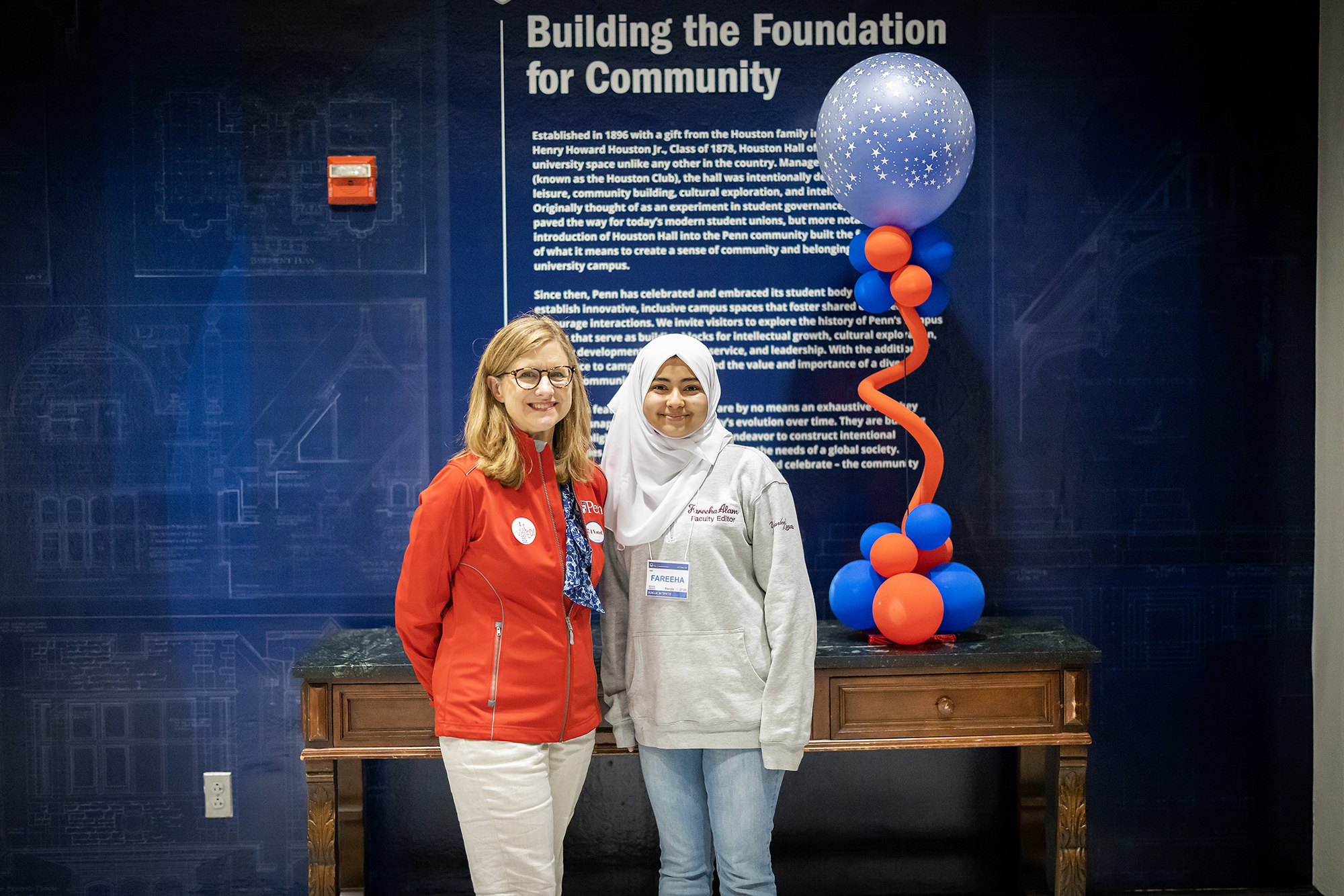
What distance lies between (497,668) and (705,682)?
1.39 feet

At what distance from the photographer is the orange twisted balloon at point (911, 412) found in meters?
2.59

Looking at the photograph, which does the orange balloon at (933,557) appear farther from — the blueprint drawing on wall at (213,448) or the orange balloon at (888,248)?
the blueprint drawing on wall at (213,448)

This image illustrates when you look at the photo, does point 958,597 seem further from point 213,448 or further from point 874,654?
point 213,448

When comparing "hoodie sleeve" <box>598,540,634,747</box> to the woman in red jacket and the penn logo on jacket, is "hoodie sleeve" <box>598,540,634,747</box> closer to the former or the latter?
the woman in red jacket

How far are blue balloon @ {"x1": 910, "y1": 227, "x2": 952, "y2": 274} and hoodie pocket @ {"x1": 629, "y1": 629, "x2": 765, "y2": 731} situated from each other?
1036 millimetres

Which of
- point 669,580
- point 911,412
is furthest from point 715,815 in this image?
point 911,412

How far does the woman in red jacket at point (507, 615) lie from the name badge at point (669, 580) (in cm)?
12

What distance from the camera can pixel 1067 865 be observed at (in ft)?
8.38

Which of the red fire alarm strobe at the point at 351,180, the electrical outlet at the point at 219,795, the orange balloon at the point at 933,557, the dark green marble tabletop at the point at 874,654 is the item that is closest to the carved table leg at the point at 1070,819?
the dark green marble tabletop at the point at 874,654

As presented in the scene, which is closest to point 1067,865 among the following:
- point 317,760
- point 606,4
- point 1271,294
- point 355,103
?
point 1271,294

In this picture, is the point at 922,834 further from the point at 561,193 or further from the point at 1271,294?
the point at 561,193

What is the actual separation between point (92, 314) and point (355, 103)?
0.93 meters

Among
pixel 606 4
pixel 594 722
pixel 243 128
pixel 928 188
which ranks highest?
pixel 606 4

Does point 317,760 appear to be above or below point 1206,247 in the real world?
below
